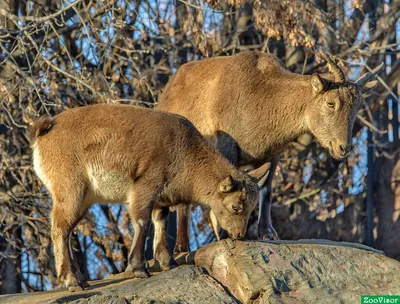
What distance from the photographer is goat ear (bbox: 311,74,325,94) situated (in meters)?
10.6

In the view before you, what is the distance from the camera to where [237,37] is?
15.4 metres

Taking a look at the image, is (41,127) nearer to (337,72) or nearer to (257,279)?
(257,279)

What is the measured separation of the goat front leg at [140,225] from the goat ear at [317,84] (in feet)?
8.05

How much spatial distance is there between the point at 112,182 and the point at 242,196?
51.0 inches

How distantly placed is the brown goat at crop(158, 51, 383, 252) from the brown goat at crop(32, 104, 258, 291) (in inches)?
36.4

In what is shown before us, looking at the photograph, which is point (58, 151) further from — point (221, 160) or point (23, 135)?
point (23, 135)

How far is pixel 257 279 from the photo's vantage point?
363 inches

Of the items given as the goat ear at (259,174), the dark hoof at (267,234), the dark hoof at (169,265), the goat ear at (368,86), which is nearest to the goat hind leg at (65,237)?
the dark hoof at (169,265)

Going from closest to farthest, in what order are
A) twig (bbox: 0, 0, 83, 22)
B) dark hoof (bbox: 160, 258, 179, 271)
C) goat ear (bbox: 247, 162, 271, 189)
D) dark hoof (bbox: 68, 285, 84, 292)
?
dark hoof (bbox: 68, 285, 84, 292), dark hoof (bbox: 160, 258, 179, 271), goat ear (bbox: 247, 162, 271, 189), twig (bbox: 0, 0, 83, 22)

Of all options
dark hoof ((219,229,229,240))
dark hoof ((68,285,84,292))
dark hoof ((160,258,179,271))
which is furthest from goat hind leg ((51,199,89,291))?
dark hoof ((219,229,229,240))

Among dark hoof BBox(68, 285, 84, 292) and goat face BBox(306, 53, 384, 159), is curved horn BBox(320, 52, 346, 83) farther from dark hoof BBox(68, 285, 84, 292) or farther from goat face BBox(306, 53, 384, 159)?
dark hoof BBox(68, 285, 84, 292)

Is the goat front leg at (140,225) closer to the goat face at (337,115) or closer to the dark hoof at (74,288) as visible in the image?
the dark hoof at (74,288)

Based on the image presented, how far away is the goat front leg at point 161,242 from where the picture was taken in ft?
32.2

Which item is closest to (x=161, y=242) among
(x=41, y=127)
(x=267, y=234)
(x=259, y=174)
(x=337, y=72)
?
(x=259, y=174)
